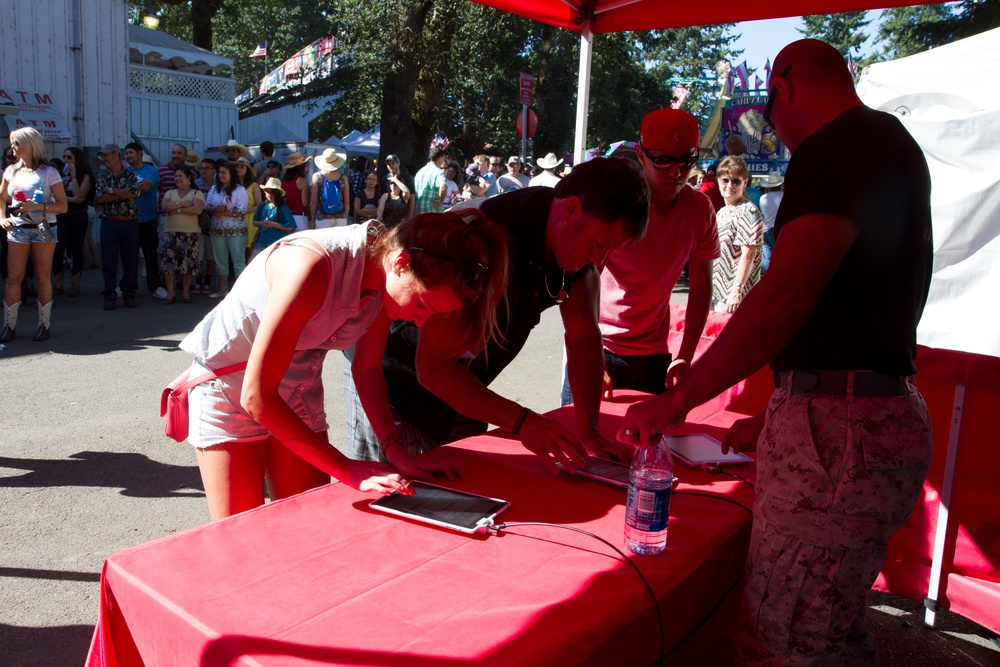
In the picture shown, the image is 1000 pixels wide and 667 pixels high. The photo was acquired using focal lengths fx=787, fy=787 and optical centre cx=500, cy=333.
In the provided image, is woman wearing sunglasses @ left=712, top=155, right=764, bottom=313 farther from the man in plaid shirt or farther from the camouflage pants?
the man in plaid shirt

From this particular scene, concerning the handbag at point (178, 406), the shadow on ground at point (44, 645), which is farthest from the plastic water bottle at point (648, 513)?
the shadow on ground at point (44, 645)

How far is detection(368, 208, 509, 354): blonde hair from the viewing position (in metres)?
1.74

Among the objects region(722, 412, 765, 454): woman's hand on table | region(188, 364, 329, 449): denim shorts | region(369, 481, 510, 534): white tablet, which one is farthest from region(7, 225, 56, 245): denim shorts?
region(722, 412, 765, 454): woman's hand on table

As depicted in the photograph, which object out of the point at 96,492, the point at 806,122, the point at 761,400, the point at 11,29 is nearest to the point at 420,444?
the point at 806,122

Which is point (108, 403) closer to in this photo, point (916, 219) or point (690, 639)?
point (690, 639)

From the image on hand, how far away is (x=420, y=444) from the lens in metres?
2.60

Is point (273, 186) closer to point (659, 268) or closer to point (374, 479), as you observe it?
point (659, 268)

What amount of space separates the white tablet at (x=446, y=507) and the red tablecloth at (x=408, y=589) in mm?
23

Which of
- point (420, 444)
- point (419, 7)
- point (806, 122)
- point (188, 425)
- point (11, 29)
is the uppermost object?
point (419, 7)

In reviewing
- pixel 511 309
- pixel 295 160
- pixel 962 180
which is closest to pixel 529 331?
pixel 511 309

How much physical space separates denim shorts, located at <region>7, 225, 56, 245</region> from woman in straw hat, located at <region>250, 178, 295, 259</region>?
2.96 meters

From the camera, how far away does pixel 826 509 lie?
164 cm

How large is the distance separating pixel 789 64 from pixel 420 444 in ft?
5.14

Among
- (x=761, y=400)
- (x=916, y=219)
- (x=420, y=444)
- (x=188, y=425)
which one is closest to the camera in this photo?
(x=916, y=219)
